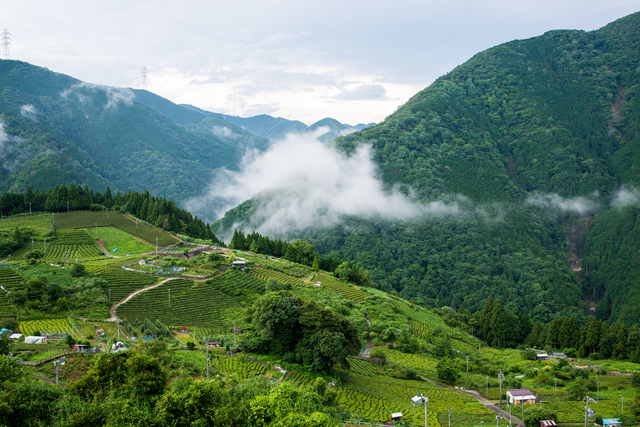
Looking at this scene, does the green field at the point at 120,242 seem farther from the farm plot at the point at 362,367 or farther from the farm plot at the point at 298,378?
the farm plot at the point at 298,378

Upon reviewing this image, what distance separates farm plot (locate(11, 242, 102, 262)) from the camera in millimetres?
52684

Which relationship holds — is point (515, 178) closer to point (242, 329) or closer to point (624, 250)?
point (624, 250)

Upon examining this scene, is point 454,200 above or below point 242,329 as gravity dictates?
above

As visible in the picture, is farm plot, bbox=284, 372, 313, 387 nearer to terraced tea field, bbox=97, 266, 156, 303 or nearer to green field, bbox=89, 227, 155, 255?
terraced tea field, bbox=97, 266, 156, 303

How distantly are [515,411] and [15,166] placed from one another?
438 feet

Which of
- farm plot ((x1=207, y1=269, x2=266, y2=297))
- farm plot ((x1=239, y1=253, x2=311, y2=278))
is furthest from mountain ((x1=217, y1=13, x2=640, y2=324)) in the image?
farm plot ((x1=207, y1=269, x2=266, y2=297))

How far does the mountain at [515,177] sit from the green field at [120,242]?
53.2 meters

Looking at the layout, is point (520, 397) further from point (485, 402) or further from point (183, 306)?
point (183, 306)

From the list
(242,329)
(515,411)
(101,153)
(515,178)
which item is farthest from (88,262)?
(101,153)

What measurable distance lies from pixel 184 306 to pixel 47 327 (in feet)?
42.0

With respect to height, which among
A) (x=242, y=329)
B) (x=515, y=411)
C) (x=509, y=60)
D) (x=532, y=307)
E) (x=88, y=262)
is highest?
(x=509, y=60)

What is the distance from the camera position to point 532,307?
89188 mm

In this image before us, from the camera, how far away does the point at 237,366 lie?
32094mm

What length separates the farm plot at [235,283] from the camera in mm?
50094
